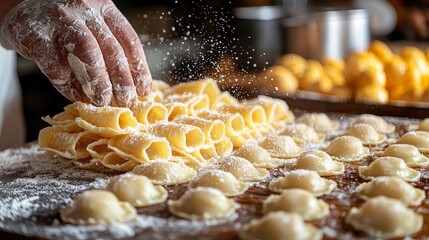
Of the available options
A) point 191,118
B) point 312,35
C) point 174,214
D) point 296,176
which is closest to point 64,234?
point 174,214

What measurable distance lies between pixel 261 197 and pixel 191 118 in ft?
1.72

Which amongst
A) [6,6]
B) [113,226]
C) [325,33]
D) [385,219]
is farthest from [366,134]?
[325,33]

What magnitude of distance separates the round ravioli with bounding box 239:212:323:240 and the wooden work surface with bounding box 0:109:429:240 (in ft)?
0.11

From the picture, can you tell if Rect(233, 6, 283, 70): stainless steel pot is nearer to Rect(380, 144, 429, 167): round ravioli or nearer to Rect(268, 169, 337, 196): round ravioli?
Rect(380, 144, 429, 167): round ravioli

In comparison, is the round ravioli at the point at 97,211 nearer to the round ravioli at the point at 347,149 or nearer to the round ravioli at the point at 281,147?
the round ravioli at the point at 281,147

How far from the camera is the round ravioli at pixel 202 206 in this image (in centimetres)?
154

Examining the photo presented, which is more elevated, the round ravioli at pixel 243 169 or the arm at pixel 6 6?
the arm at pixel 6 6

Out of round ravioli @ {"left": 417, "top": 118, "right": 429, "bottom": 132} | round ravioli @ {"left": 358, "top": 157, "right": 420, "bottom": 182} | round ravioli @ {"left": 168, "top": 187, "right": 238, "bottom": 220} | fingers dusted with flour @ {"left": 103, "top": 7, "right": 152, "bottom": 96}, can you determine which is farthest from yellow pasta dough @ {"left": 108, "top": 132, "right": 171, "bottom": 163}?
round ravioli @ {"left": 417, "top": 118, "right": 429, "bottom": 132}

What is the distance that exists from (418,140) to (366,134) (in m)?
0.19

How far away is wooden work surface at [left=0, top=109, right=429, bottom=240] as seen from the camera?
1.46 m

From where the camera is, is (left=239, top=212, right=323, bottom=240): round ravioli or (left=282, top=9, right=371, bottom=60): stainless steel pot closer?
(left=239, top=212, right=323, bottom=240): round ravioli

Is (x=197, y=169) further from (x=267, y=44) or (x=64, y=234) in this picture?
(x=267, y=44)

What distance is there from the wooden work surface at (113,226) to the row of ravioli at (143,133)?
72 millimetres

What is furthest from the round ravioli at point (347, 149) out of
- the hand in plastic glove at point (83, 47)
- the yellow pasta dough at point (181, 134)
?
the hand in plastic glove at point (83, 47)
